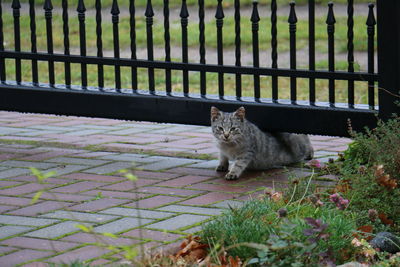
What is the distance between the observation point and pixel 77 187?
614 cm

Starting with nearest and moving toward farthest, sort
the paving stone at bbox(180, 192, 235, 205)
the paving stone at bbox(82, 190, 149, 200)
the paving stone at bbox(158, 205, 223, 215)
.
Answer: the paving stone at bbox(158, 205, 223, 215)
the paving stone at bbox(180, 192, 235, 205)
the paving stone at bbox(82, 190, 149, 200)

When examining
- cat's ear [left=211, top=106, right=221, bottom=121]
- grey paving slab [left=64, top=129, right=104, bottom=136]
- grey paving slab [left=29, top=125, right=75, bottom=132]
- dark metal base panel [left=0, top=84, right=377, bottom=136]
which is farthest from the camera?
grey paving slab [left=29, top=125, right=75, bottom=132]

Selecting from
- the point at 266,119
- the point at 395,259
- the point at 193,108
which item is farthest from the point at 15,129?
the point at 395,259

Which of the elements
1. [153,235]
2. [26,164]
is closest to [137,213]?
[153,235]

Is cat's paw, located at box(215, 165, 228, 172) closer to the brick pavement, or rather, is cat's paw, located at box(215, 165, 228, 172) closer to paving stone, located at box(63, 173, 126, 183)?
the brick pavement

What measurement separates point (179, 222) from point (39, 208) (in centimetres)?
97

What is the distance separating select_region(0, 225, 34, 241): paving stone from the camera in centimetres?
497

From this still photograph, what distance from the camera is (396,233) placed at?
4.93 metres

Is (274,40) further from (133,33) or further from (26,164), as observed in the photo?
(26,164)

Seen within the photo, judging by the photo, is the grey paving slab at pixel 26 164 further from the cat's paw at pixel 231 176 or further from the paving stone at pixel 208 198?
the paving stone at pixel 208 198

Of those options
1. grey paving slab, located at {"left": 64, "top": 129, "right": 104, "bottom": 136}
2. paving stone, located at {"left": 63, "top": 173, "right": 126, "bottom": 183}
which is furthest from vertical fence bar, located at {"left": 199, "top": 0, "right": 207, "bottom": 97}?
grey paving slab, located at {"left": 64, "top": 129, "right": 104, "bottom": 136}

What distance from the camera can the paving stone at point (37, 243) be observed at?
4688mm

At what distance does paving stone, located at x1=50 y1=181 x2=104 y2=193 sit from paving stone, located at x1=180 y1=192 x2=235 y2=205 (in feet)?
2.61

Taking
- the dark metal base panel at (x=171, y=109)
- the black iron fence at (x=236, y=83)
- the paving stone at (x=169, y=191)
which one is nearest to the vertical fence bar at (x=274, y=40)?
the black iron fence at (x=236, y=83)
